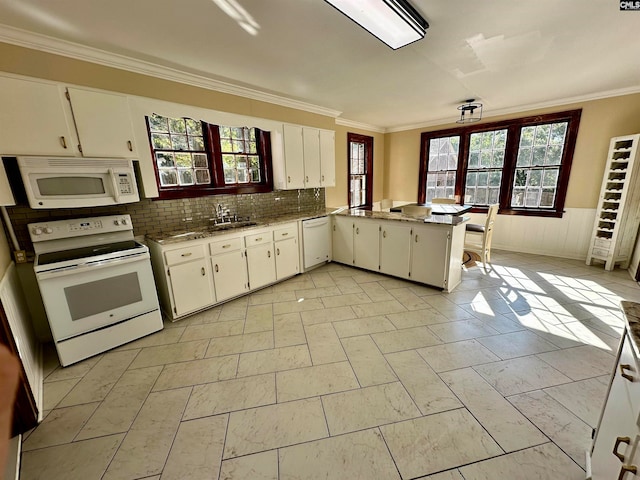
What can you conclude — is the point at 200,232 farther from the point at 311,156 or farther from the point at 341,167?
the point at 341,167

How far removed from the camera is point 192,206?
3217 mm

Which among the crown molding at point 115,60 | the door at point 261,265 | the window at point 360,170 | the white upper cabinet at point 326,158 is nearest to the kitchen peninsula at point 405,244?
the white upper cabinet at point 326,158

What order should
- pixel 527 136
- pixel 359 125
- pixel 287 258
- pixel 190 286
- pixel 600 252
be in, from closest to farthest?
1. pixel 190 286
2. pixel 287 258
3. pixel 600 252
4. pixel 527 136
5. pixel 359 125

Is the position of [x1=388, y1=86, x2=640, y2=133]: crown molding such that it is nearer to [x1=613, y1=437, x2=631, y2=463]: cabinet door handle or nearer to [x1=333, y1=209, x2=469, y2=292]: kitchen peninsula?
[x1=333, y1=209, x2=469, y2=292]: kitchen peninsula

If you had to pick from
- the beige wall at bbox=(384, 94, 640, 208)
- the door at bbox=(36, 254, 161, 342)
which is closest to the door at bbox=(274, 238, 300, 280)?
the door at bbox=(36, 254, 161, 342)

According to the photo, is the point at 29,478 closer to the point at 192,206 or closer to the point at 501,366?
the point at 192,206

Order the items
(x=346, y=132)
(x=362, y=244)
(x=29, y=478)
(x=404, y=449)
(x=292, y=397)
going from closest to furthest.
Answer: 1. (x=29, y=478)
2. (x=404, y=449)
3. (x=292, y=397)
4. (x=362, y=244)
5. (x=346, y=132)

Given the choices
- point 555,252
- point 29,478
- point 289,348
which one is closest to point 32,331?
point 29,478

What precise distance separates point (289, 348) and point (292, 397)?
538mm

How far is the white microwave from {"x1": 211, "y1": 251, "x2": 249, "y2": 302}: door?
41.5 inches

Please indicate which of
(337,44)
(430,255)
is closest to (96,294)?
(337,44)

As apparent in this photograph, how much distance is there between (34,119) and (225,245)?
1.80 metres

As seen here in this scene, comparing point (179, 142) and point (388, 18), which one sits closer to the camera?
point (388, 18)

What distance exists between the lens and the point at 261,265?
11.4ft
